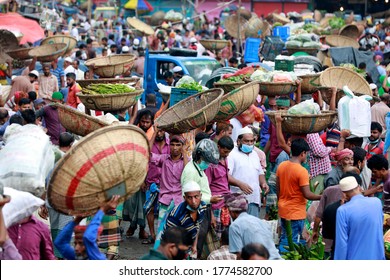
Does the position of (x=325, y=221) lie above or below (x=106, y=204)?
below

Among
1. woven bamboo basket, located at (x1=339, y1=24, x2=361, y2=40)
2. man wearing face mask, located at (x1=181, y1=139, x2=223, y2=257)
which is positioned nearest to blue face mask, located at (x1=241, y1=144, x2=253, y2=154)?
man wearing face mask, located at (x1=181, y1=139, x2=223, y2=257)

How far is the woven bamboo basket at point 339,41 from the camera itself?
2341 cm

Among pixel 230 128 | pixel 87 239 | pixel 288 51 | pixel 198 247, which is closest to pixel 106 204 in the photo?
pixel 87 239

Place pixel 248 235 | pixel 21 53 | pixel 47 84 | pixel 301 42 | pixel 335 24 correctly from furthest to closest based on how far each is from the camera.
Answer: pixel 335 24
pixel 301 42
pixel 21 53
pixel 47 84
pixel 248 235

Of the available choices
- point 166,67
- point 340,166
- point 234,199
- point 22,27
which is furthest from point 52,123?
point 22,27

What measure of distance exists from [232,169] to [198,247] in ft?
5.98

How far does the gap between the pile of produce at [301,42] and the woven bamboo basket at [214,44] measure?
302cm

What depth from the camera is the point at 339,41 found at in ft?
77.2

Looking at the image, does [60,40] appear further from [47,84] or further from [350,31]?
[350,31]

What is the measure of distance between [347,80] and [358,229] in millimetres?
Result: 6016

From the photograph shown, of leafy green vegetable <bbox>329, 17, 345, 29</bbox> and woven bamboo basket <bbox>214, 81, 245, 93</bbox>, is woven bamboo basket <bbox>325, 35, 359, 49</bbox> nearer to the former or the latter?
leafy green vegetable <bbox>329, 17, 345, 29</bbox>

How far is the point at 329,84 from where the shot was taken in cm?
1259

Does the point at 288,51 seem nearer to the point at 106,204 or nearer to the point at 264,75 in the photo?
the point at 264,75

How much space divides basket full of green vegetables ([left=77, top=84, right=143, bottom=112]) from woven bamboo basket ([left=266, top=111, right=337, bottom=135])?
1708mm
